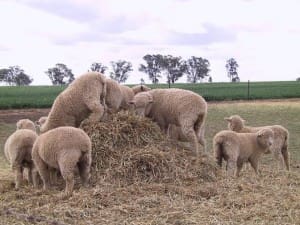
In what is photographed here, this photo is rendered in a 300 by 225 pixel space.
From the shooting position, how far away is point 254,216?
668 centimetres

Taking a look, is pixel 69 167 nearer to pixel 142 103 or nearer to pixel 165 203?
pixel 165 203

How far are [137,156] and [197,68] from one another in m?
83.7

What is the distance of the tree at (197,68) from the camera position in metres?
89.6

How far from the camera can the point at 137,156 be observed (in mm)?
8992

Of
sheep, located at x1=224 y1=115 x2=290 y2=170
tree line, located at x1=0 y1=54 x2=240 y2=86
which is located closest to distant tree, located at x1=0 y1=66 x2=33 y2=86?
tree line, located at x1=0 y1=54 x2=240 y2=86

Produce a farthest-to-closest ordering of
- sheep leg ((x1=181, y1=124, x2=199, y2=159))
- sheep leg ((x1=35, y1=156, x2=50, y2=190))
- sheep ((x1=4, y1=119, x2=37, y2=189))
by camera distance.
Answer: sheep leg ((x1=181, y1=124, x2=199, y2=159))
sheep ((x1=4, y1=119, x2=37, y2=189))
sheep leg ((x1=35, y1=156, x2=50, y2=190))

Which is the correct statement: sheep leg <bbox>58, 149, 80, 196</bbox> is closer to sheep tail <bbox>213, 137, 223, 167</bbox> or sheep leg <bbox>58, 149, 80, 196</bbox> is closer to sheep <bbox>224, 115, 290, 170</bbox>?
sheep tail <bbox>213, 137, 223, 167</bbox>

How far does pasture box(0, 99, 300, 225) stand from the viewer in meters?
6.64

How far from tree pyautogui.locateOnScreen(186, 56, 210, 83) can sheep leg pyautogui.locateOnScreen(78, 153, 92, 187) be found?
79964mm

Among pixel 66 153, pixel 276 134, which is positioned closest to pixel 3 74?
pixel 276 134

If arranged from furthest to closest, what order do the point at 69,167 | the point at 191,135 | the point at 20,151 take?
1. the point at 191,135
2. the point at 20,151
3. the point at 69,167

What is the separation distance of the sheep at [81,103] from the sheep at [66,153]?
56.3 inches

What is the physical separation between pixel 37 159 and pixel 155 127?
239 centimetres

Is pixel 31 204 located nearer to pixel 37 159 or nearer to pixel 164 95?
pixel 37 159
